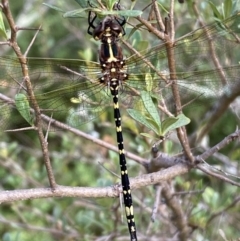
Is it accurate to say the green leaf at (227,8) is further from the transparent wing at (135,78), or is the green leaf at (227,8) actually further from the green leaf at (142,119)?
the green leaf at (142,119)

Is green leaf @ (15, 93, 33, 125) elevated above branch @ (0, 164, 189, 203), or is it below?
above

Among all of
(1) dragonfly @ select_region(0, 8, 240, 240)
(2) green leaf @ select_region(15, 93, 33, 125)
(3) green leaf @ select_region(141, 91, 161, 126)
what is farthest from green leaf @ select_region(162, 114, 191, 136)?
(2) green leaf @ select_region(15, 93, 33, 125)

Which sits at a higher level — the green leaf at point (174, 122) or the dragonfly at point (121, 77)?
the dragonfly at point (121, 77)

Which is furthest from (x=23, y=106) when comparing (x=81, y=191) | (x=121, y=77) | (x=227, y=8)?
(x=227, y=8)

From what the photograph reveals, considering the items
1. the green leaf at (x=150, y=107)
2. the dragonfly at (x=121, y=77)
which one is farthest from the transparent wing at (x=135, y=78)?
the green leaf at (x=150, y=107)

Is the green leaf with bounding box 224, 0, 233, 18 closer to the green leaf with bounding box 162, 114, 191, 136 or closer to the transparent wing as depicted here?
the transparent wing

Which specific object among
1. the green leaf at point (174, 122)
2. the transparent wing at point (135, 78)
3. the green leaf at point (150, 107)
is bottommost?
the green leaf at point (174, 122)

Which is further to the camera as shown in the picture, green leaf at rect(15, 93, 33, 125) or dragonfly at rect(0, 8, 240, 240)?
dragonfly at rect(0, 8, 240, 240)
